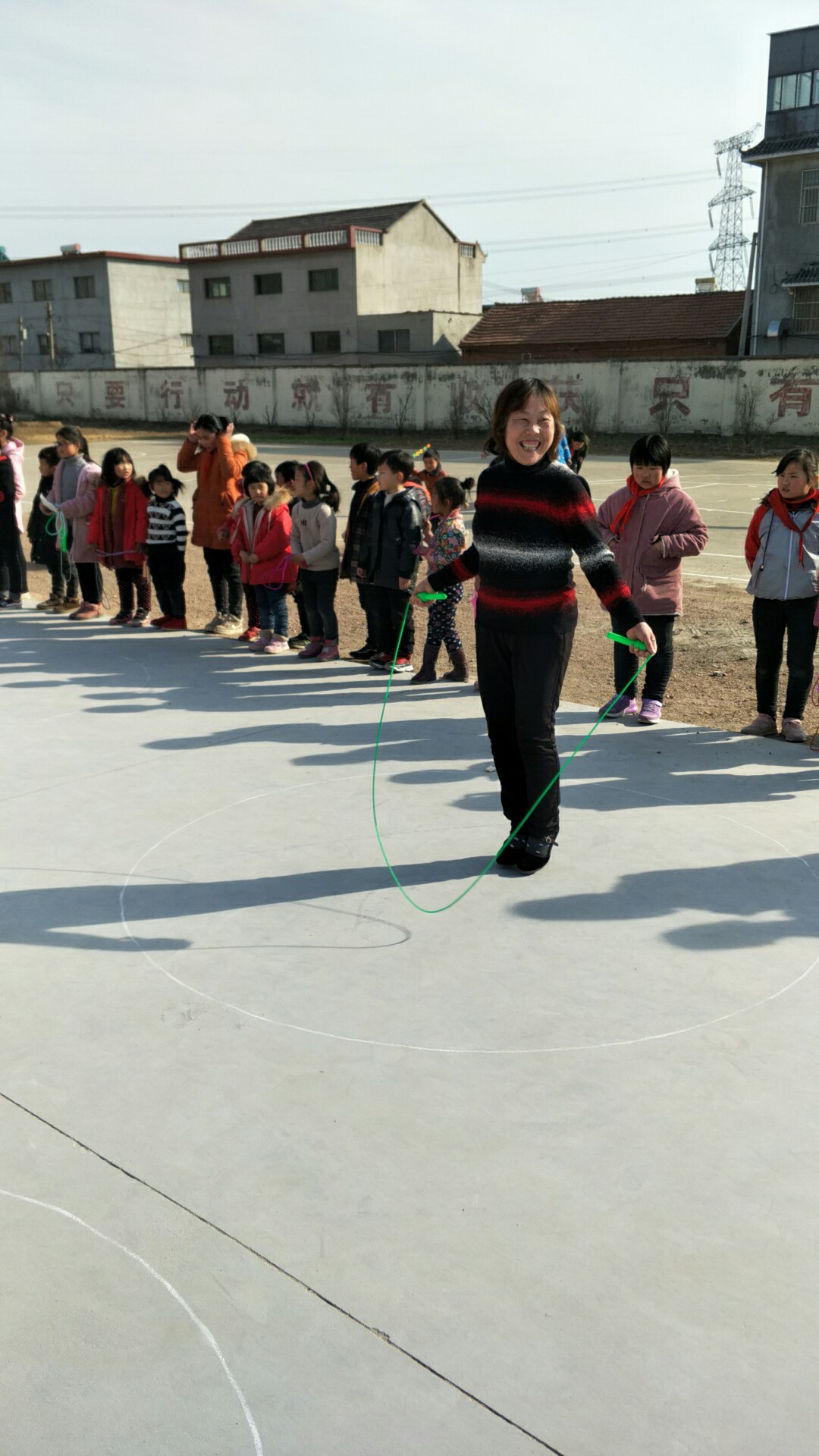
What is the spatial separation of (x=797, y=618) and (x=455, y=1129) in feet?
11.8

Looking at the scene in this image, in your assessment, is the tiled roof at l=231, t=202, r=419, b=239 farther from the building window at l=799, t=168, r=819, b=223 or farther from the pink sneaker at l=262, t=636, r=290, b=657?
the pink sneaker at l=262, t=636, r=290, b=657

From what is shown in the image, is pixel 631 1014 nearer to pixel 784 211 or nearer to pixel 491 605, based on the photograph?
pixel 491 605

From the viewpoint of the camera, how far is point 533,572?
356 centimetres

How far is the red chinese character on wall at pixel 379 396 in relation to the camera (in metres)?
31.6

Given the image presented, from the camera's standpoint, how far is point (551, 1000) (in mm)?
2914

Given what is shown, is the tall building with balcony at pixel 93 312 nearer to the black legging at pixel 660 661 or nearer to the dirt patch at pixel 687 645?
the dirt patch at pixel 687 645

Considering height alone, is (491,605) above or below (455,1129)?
above

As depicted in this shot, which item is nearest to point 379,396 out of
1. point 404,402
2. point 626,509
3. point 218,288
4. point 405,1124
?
point 404,402

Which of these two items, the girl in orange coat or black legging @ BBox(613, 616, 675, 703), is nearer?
black legging @ BBox(613, 616, 675, 703)

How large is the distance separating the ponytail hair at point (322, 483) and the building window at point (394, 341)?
34142 millimetres

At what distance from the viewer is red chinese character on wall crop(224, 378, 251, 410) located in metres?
34.8

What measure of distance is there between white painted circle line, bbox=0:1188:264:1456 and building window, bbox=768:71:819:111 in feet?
119

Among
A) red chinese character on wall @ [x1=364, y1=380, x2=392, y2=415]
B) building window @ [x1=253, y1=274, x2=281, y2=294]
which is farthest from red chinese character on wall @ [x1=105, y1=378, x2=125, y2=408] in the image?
red chinese character on wall @ [x1=364, y1=380, x2=392, y2=415]

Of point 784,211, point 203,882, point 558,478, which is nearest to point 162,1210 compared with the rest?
point 203,882
